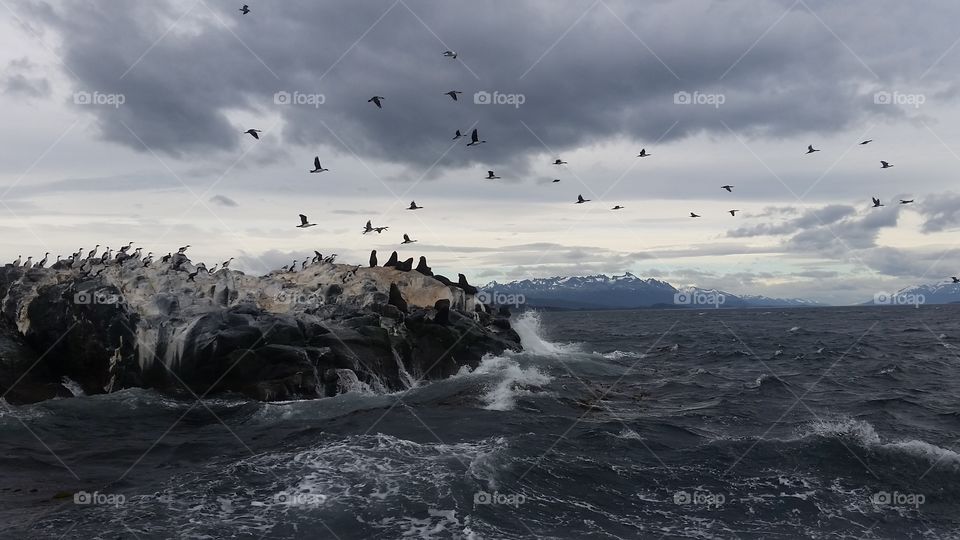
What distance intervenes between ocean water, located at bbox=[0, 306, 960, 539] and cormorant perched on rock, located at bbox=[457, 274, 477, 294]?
14.7 m

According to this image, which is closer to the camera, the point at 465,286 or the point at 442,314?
the point at 442,314

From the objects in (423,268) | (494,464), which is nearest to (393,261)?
(423,268)

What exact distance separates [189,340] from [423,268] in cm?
2185

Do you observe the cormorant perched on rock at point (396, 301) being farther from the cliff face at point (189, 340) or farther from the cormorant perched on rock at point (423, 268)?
the cormorant perched on rock at point (423, 268)

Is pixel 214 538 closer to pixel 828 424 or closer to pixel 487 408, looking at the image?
pixel 487 408

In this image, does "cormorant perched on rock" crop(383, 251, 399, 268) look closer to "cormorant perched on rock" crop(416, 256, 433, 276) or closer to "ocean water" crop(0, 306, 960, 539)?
"cormorant perched on rock" crop(416, 256, 433, 276)

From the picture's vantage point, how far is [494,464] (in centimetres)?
1838

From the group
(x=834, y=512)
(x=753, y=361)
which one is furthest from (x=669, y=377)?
(x=834, y=512)

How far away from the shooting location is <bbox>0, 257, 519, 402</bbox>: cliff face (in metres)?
28.2

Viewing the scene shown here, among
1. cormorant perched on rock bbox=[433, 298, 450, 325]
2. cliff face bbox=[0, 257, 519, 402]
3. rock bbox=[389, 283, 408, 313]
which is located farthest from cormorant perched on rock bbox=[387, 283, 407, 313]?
cormorant perched on rock bbox=[433, 298, 450, 325]

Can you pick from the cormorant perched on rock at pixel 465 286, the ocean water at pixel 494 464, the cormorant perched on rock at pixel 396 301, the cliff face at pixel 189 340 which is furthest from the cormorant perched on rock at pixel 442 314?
the cormorant perched on rock at pixel 465 286

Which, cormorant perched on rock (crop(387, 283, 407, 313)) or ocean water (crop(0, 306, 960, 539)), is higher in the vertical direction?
cormorant perched on rock (crop(387, 283, 407, 313))

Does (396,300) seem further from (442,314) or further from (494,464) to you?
(494,464)

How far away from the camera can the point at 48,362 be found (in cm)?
2939
